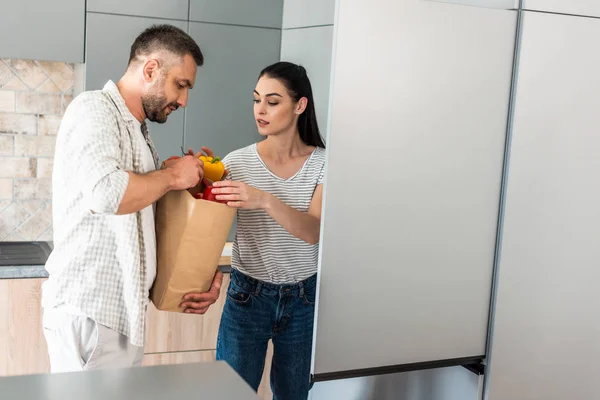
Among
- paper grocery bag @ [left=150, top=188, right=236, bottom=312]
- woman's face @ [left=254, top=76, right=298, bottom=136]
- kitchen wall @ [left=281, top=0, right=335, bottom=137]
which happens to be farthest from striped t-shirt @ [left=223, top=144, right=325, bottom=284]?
kitchen wall @ [left=281, top=0, right=335, bottom=137]

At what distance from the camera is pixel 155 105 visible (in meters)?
1.76

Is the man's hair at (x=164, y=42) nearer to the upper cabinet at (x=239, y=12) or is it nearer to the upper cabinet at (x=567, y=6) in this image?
the upper cabinet at (x=567, y=6)

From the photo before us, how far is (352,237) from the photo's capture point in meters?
1.68

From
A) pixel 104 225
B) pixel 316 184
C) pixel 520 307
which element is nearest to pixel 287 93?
pixel 316 184

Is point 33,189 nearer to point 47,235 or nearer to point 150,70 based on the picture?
point 47,235

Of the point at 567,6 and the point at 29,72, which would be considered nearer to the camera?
the point at 567,6

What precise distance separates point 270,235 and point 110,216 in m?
0.54

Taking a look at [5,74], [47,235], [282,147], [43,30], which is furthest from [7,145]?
[282,147]

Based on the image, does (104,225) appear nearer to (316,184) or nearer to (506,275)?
(316,184)

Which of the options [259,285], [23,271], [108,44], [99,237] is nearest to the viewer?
[99,237]

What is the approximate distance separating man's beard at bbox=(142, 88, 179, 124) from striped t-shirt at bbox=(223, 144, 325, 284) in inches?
14.3

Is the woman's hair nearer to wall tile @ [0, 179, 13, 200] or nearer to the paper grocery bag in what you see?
the paper grocery bag

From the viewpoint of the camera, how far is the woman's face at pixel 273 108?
7.04 ft

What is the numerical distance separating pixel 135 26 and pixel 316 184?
130 centimetres
